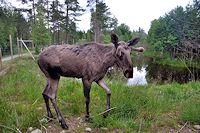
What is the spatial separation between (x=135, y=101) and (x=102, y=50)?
1.56 m

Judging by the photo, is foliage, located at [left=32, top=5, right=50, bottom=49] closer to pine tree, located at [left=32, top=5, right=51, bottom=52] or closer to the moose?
pine tree, located at [left=32, top=5, right=51, bottom=52]

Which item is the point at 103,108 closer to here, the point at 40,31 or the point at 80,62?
the point at 80,62

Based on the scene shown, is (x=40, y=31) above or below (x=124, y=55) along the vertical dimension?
above

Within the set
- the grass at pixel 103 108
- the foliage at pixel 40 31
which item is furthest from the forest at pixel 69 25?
the grass at pixel 103 108

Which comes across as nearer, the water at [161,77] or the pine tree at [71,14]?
the water at [161,77]

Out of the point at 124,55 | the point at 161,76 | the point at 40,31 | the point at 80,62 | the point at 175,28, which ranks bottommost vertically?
the point at 161,76

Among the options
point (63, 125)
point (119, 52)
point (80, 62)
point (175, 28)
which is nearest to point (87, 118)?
point (63, 125)

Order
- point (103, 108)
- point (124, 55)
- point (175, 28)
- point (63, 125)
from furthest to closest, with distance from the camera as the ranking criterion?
1. point (175, 28)
2. point (103, 108)
3. point (63, 125)
4. point (124, 55)

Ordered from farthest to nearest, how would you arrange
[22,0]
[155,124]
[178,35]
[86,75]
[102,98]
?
[178,35] → [22,0] → [102,98] → [155,124] → [86,75]

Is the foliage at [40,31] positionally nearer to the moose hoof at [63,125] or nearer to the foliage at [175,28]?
the moose hoof at [63,125]

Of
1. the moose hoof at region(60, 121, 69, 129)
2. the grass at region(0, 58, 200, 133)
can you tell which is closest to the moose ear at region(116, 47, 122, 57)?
the grass at region(0, 58, 200, 133)

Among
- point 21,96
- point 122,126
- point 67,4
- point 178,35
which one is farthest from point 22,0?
point 122,126

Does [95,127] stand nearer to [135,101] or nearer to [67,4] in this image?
[135,101]

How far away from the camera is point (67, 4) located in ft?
122
